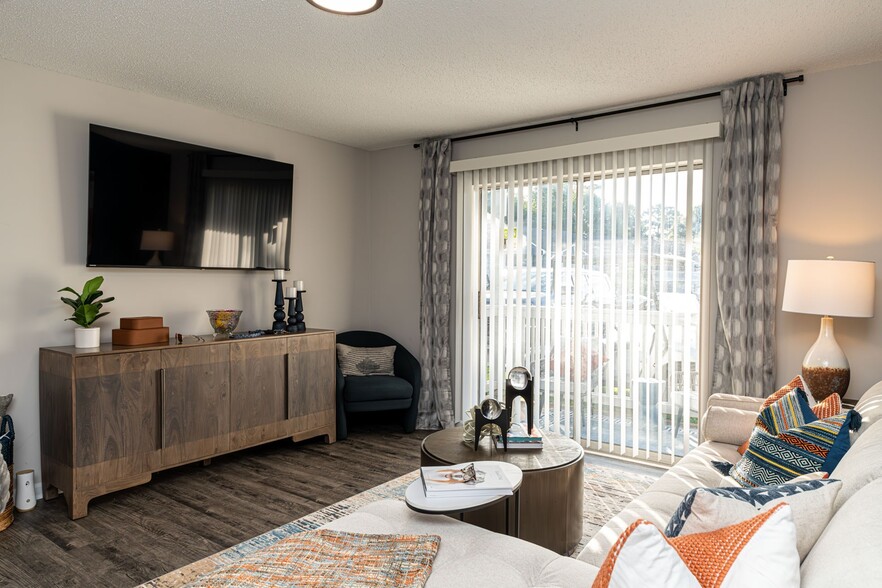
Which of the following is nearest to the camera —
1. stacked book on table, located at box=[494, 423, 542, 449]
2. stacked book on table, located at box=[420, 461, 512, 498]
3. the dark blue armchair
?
stacked book on table, located at box=[420, 461, 512, 498]

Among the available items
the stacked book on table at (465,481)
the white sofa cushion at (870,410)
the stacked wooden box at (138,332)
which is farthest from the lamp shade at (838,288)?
the stacked wooden box at (138,332)

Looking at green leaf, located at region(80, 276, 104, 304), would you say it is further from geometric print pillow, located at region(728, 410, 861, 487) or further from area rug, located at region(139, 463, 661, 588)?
geometric print pillow, located at region(728, 410, 861, 487)

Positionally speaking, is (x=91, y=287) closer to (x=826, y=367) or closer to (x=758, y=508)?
(x=758, y=508)

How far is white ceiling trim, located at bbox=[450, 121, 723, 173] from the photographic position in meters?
3.76

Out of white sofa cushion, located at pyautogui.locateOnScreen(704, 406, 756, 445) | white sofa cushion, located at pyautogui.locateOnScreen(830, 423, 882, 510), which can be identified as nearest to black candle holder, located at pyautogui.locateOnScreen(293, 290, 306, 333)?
white sofa cushion, located at pyautogui.locateOnScreen(704, 406, 756, 445)

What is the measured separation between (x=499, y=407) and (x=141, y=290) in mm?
2701

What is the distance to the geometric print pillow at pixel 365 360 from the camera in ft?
16.4

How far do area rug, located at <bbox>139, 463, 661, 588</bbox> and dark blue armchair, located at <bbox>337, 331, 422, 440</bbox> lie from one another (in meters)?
0.95

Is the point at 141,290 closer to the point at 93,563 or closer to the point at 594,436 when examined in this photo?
the point at 93,563

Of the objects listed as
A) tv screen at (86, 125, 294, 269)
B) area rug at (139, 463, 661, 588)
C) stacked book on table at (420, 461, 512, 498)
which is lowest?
area rug at (139, 463, 661, 588)

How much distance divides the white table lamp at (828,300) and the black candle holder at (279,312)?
11.2 feet

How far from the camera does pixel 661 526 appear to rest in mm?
1854

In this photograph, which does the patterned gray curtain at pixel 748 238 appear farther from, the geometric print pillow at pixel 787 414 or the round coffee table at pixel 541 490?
the round coffee table at pixel 541 490

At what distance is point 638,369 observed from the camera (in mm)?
4070
